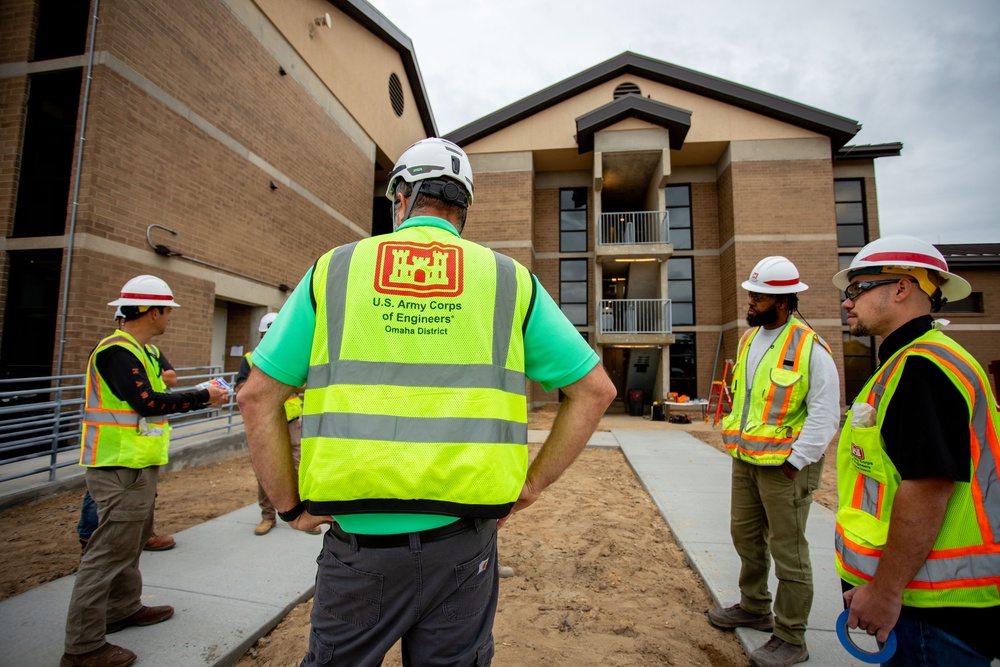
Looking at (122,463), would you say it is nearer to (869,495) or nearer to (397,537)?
(397,537)

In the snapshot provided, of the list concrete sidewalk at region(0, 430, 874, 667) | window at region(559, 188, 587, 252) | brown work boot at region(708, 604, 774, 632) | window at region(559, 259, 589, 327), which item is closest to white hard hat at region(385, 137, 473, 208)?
concrete sidewalk at region(0, 430, 874, 667)

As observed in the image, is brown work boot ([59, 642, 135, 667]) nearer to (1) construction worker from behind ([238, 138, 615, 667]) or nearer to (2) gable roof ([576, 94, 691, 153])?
(1) construction worker from behind ([238, 138, 615, 667])

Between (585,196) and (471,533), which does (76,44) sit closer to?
(471,533)

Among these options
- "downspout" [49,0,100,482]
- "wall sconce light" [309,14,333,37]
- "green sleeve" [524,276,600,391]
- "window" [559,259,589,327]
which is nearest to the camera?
"green sleeve" [524,276,600,391]

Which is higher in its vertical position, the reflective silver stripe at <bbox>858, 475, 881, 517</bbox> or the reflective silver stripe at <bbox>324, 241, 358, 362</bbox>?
the reflective silver stripe at <bbox>324, 241, 358, 362</bbox>

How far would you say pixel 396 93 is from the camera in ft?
61.1

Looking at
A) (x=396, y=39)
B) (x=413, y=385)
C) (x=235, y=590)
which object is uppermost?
(x=396, y=39)

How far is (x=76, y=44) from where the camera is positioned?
8133 millimetres

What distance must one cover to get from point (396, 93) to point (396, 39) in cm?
190

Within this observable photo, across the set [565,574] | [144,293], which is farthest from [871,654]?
[144,293]

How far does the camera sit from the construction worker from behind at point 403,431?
47.1 inches

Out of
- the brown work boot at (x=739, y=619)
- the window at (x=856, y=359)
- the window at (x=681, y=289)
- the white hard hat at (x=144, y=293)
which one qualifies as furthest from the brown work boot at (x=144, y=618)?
the window at (x=856, y=359)

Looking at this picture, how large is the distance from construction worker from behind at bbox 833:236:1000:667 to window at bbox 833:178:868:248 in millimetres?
20726

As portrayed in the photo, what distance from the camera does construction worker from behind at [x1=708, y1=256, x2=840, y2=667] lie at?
2.69 metres
